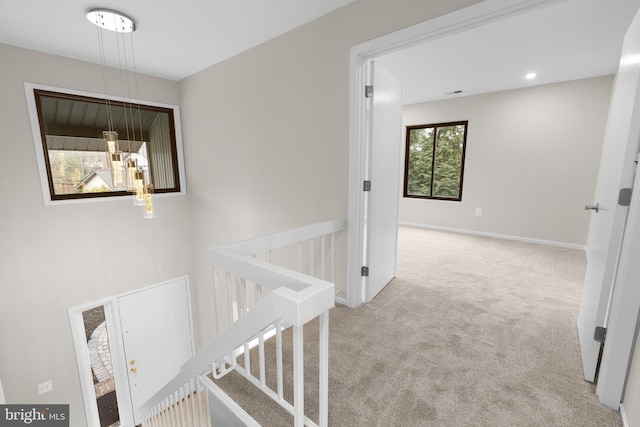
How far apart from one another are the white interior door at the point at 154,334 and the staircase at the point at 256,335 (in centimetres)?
194

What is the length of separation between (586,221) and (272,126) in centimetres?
446

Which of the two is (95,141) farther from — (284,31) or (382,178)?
(382,178)

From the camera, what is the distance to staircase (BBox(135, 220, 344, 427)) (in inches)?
35.8

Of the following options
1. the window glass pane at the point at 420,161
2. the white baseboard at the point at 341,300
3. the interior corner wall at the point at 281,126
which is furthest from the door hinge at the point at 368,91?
the window glass pane at the point at 420,161

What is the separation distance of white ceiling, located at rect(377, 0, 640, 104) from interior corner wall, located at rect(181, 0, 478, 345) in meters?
1.09

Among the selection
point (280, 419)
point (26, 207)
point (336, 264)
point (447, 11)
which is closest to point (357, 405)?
point (280, 419)

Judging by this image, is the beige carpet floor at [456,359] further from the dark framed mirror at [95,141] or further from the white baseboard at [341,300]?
the dark framed mirror at [95,141]

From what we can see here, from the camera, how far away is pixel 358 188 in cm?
225

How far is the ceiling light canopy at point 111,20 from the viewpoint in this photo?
229cm

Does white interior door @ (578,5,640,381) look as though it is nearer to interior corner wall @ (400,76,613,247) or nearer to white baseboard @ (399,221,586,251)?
interior corner wall @ (400,76,613,247)

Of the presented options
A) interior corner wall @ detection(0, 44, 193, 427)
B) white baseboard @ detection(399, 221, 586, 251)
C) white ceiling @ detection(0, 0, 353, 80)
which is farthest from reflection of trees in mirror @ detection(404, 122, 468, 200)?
interior corner wall @ detection(0, 44, 193, 427)

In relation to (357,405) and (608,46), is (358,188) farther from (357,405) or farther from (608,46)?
(608,46)

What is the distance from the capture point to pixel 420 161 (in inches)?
225

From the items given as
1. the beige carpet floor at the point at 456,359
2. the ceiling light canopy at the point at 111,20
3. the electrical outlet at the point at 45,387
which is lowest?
the electrical outlet at the point at 45,387
